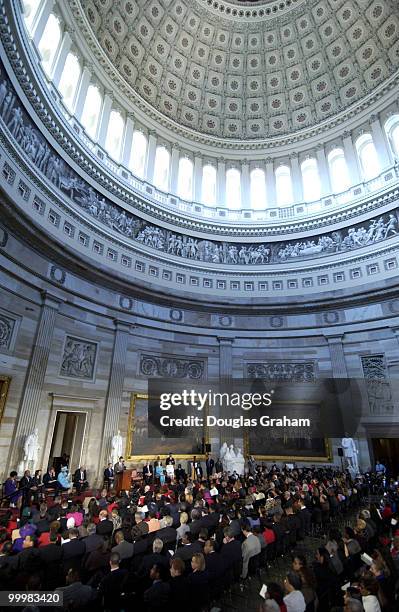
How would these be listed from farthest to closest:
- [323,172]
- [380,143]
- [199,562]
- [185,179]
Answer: [185,179] → [323,172] → [380,143] → [199,562]

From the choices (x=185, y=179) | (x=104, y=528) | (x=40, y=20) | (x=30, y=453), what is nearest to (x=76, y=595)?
(x=104, y=528)

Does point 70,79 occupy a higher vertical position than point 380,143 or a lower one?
higher

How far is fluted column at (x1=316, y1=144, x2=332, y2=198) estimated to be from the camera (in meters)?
25.1

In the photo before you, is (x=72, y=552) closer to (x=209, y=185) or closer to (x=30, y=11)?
(x=30, y=11)

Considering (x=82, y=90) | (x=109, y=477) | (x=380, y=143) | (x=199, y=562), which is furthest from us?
(x=380, y=143)

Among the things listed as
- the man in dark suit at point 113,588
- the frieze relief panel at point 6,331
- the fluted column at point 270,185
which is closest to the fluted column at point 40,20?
the frieze relief panel at point 6,331

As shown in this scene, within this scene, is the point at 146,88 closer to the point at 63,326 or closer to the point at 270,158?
the point at 270,158

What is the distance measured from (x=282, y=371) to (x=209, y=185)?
51.1ft

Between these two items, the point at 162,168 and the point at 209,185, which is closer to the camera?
the point at 162,168

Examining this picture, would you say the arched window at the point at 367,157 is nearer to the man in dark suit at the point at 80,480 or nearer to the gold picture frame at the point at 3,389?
the gold picture frame at the point at 3,389

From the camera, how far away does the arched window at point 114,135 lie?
22594 mm

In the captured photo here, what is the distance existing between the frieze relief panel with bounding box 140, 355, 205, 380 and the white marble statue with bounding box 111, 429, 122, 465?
12.3 feet

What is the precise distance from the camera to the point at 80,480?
1457cm

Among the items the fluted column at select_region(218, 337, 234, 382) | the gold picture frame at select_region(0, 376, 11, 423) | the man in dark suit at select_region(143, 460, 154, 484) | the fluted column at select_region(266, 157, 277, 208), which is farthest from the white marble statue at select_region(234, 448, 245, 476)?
the fluted column at select_region(266, 157, 277, 208)
